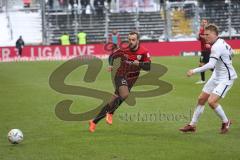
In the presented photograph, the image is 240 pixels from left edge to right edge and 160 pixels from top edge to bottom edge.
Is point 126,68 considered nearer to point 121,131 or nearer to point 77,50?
point 121,131

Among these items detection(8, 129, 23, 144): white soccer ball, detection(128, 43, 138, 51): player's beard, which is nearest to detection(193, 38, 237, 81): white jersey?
detection(128, 43, 138, 51): player's beard

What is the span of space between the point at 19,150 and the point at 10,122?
3.58 metres

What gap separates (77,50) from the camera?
1688 inches

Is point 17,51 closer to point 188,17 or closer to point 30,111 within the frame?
point 188,17

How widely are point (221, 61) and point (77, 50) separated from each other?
31482 millimetres

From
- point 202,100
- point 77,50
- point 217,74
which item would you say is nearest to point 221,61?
point 217,74

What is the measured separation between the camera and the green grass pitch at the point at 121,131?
10.1 meters

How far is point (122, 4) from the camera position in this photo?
4984 centimetres

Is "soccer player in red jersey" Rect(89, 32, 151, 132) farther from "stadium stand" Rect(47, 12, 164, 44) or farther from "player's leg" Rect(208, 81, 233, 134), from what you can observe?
"stadium stand" Rect(47, 12, 164, 44)

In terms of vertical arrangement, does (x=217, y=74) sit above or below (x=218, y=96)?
above

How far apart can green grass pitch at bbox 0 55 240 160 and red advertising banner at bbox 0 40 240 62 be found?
21.1m

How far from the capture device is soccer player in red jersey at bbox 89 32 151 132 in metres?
12.7

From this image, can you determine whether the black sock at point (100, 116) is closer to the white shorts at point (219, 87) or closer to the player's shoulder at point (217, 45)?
the white shorts at point (219, 87)

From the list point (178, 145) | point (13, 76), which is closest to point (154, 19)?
point (13, 76)
